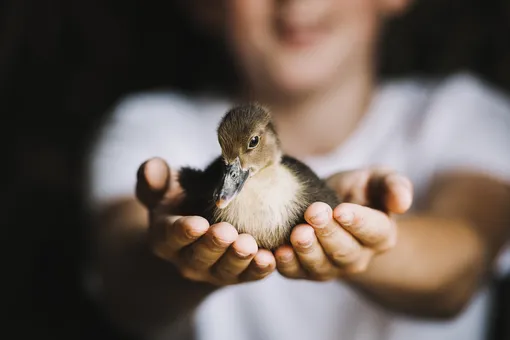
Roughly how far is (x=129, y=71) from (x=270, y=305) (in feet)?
2.35

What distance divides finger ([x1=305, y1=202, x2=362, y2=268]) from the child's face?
27.6 inches

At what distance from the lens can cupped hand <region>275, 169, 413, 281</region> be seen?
1.54 ft

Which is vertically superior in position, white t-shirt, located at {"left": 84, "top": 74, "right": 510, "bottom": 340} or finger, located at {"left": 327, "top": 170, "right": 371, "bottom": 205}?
finger, located at {"left": 327, "top": 170, "right": 371, "bottom": 205}

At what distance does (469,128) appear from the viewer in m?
1.22

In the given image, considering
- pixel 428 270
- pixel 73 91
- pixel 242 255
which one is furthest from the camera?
pixel 73 91

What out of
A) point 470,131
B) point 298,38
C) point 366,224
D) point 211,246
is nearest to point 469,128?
point 470,131

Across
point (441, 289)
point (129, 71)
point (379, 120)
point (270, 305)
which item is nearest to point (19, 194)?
point (129, 71)

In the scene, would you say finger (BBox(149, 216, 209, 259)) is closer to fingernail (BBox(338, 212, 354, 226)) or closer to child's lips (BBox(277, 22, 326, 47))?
fingernail (BBox(338, 212, 354, 226))

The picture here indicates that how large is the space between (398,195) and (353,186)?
9cm

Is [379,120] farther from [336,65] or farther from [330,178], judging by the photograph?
[330,178]

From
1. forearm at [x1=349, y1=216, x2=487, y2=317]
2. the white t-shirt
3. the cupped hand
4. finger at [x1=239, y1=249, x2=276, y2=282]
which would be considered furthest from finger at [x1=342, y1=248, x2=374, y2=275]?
the white t-shirt

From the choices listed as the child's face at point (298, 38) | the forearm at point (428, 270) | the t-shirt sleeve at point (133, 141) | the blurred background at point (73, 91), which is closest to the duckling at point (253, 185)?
the forearm at point (428, 270)

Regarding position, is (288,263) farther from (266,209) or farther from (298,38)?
(298,38)

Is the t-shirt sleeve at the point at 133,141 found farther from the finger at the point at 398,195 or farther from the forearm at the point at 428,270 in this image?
the finger at the point at 398,195
